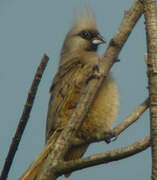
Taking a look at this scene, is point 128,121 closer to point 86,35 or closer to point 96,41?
→ point 96,41

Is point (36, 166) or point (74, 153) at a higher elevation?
point (36, 166)

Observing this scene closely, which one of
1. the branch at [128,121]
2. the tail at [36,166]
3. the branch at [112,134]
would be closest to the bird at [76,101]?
the tail at [36,166]

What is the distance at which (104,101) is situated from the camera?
4164mm

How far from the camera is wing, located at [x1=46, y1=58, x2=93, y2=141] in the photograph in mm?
4191

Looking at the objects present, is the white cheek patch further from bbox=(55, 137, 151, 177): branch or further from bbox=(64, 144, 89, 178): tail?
bbox=(55, 137, 151, 177): branch

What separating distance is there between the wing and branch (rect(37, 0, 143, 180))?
27.5 inches

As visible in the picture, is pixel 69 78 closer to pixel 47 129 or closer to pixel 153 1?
pixel 47 129

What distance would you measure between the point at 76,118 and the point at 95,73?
1.68ft

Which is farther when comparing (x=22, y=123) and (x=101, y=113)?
(x=101, y=113)

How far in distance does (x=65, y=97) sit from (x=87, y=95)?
43.1 inches

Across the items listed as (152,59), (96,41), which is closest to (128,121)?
(152,59)

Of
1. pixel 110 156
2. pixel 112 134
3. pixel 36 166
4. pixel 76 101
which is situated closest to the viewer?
pixel 110 156

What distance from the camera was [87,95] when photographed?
3.16 m

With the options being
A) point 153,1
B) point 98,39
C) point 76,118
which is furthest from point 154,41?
point 98,39
